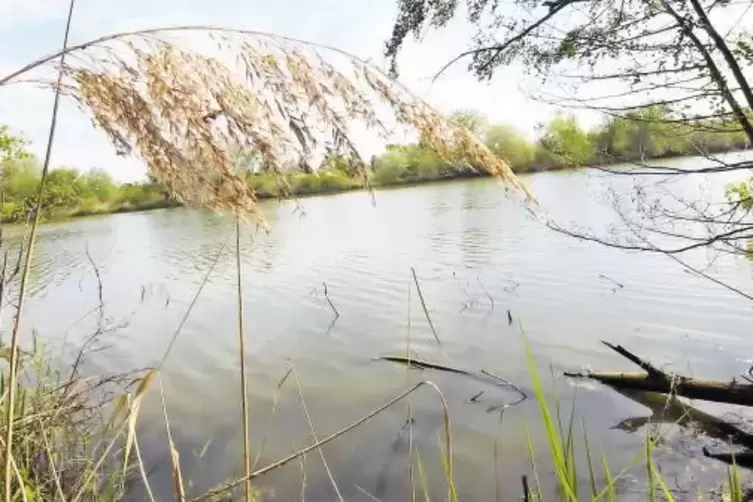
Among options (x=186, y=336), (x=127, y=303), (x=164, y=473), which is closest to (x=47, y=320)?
(x=127, y=303)

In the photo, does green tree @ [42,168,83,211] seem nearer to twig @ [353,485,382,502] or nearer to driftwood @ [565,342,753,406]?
twig @ [353,485,382,502]

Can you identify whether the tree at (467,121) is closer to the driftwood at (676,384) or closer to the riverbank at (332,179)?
the riverbank at (332,179)

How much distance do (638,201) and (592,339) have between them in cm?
347

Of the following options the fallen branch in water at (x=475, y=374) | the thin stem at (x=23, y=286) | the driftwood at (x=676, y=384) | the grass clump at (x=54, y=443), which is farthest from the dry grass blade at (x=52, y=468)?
the fallen branch in water at (x=475, y=374)

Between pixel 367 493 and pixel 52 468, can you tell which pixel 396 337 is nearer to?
pixel 367 493

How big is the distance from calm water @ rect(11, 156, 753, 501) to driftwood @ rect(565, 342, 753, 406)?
185 mm

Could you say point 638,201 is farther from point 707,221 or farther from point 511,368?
point 511,368

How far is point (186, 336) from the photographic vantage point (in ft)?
30.3

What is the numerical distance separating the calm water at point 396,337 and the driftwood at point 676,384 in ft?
0.61

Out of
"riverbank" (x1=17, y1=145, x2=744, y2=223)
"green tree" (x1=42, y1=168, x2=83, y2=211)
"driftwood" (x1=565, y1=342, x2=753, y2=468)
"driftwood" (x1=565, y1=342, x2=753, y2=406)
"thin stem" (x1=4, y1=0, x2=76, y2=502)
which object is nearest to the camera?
"thin stem" (x1=4, y1=0, x2=76, y2=502)

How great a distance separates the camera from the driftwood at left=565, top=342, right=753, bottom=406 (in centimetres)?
472

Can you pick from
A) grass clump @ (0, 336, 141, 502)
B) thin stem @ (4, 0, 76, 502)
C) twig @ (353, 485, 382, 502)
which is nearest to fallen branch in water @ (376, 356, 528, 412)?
twig @ (353, 485, 382, 502)

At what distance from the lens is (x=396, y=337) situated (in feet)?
27.6

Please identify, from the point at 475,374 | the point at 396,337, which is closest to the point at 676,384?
the point at 475,374
